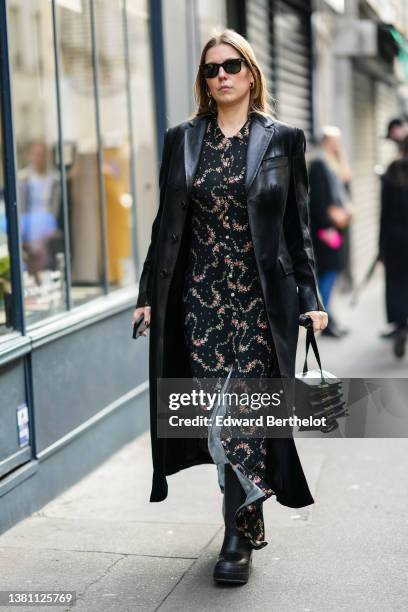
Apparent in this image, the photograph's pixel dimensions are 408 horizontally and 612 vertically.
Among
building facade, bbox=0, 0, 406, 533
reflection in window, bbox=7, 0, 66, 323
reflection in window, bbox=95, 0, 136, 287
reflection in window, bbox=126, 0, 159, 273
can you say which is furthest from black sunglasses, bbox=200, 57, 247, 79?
reflection in window, bbox=126, 0, 159, 273

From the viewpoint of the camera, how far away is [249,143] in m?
4.07

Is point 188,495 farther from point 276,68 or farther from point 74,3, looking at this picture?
point 276,68

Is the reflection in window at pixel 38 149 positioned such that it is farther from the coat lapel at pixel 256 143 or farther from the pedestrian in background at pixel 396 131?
the pedestrian in background at pixel 396 131

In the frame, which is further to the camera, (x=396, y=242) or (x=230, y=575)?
(x=396, y=242)

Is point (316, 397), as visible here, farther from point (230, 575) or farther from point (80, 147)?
point (80, 147)

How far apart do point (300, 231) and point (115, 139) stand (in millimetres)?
2935

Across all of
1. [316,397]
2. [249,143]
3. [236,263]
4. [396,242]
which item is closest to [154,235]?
[236,263]

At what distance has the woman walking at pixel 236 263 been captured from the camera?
4039 mm

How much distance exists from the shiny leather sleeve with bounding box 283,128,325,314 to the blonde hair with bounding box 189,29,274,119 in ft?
0.66

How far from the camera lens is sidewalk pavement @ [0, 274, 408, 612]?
3.95 metres

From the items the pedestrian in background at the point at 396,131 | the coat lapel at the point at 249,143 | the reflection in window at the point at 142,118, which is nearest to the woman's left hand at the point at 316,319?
the coat lapel at the point at 249,143

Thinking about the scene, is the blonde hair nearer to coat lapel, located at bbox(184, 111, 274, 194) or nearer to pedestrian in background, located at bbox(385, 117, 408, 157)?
coat lapel, located at bbox(184, 111, 274, 194)

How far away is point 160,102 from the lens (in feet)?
24.0

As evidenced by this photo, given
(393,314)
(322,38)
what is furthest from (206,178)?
(322,38)
